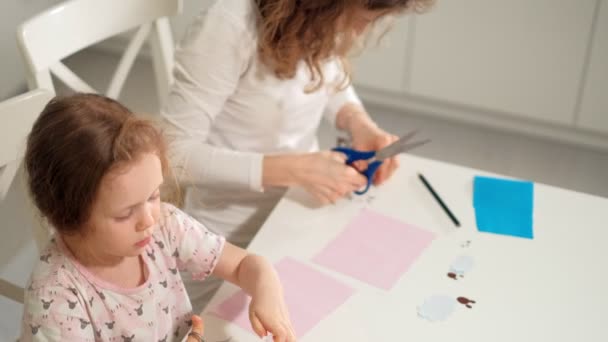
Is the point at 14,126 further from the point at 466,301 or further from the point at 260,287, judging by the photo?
the point at 466,301

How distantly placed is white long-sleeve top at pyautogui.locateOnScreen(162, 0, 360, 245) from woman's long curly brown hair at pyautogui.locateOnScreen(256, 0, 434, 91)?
0.10ft

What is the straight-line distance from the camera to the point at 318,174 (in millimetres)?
1104

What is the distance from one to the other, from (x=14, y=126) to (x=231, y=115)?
40cm

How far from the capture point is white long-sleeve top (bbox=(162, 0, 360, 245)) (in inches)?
44.8

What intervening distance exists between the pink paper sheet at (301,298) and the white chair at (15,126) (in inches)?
14.9

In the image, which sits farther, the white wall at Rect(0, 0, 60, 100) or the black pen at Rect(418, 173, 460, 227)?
the white wall at Rect(0, 0, 60, 100)

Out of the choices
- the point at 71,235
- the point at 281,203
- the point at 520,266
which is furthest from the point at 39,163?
the point at 520,266

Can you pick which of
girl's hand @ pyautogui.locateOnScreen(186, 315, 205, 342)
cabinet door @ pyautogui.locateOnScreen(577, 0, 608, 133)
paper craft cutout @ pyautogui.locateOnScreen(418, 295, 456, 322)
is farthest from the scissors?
cabinet door @ pyautogui.locateOnScreen(577, 0, 608, 133)

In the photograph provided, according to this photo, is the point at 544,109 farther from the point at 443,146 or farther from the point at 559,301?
the point at 559,301

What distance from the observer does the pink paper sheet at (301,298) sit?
0.90 metres

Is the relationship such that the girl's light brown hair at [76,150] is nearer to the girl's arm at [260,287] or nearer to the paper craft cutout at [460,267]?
the girl's arm at [260,287]

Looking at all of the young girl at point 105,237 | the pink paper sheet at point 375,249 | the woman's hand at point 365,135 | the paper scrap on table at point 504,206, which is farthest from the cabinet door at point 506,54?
the young girl at point 105,237

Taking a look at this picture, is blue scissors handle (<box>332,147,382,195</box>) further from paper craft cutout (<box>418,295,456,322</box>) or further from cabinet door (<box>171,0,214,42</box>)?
cabinet door (<box>171,0,214,42</box>)

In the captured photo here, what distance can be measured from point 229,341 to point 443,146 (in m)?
1.82
